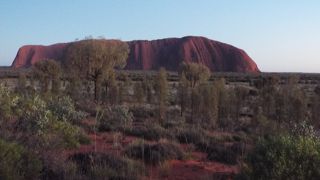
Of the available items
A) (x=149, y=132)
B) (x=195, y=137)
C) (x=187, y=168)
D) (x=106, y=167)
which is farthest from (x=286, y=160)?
(x=149, y=132)

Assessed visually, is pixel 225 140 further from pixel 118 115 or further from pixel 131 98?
pixel 131 98

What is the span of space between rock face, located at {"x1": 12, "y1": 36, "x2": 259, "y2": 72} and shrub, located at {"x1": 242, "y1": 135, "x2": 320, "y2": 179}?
118 m

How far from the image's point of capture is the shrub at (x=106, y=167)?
9883 millimetres

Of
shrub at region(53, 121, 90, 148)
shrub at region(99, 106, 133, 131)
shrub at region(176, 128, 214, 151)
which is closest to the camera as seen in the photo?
shrub at region(53, 121, 90, 148)

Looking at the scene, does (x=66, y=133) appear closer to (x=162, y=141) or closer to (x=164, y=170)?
(x=162, y=141)

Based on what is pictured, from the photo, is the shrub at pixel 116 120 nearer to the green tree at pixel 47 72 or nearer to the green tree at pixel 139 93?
the green tree at pixel 139 93

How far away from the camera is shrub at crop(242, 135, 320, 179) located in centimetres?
759

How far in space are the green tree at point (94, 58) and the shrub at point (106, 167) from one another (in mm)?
A: 18813

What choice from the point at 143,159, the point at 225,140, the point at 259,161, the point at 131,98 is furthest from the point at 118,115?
the point at 131,98

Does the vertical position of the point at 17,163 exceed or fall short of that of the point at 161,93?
it falls short

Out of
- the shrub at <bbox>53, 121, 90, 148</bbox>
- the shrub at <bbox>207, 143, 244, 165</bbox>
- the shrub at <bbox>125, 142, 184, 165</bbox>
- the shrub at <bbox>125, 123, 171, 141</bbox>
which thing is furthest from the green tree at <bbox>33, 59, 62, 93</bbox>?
the shrub at <bbox>125, 142, 184, 165</bbox>

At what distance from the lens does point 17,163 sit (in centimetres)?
840

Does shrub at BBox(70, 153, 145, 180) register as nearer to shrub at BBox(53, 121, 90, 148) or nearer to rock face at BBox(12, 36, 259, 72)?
shrub at BBox(53, 121, 90, 148)

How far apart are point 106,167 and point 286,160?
400 centimetres
